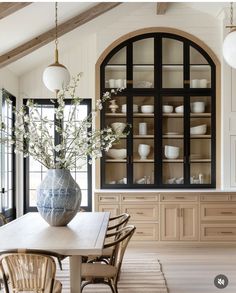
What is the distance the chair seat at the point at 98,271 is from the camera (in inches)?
120

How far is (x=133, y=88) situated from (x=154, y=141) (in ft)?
2.94

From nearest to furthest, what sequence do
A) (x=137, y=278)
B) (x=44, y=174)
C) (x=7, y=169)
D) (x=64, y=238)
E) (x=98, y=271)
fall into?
(x=64, y=238), (x=98, y=271), (x=137, y=278), (x=7, y=169), (x=44, y=174)

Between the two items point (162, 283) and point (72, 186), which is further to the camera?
point (162, 283)

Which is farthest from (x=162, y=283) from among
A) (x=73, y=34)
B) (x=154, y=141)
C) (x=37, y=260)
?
(x=73, y=34)

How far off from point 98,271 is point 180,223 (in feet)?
9.88

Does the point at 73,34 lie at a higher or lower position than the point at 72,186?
higher

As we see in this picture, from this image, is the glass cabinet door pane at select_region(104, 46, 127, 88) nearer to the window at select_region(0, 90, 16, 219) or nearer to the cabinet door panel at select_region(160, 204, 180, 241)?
the window at select_region(0, 90, 16, 219)

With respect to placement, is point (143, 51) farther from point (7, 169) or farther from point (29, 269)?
point (29, 269)

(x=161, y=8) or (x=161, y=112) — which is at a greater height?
(x=161, y=8)

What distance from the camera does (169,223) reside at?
590 centimetres

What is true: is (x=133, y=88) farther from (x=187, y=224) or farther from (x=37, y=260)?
(x=37, y=260)

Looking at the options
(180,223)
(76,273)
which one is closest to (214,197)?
(180,223)

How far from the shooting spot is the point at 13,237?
2.94m

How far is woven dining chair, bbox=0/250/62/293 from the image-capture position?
235cm
